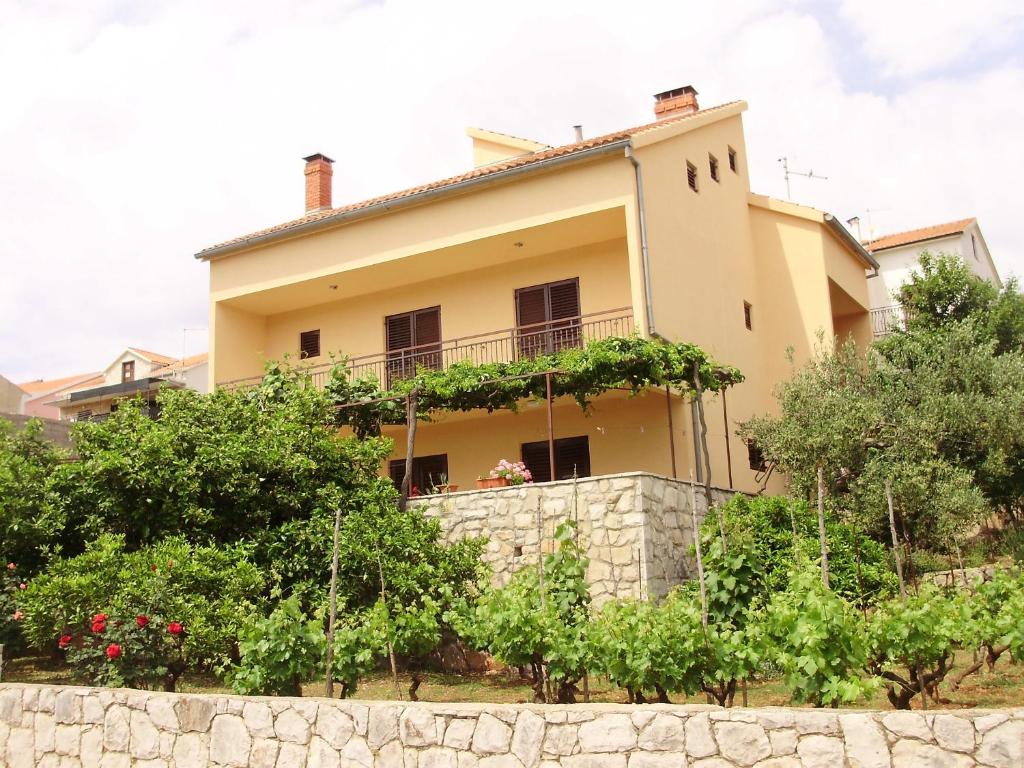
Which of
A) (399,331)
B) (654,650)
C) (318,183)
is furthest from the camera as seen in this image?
(318,183)

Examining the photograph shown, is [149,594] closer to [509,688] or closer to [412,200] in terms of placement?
[509,688]

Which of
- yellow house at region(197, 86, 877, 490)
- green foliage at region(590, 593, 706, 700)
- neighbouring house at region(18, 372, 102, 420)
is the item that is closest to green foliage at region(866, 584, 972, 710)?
green foliage at region(590, 593, 706, 700)

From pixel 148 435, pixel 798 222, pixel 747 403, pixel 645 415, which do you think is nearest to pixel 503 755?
pixel 148 435

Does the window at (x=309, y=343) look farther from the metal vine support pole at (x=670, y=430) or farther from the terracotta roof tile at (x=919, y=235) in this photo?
the terracotta roof tile at (x=919, y=235)

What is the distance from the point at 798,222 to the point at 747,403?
402 cm

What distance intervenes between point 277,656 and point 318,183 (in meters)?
16.0

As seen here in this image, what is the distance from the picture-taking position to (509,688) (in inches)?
391

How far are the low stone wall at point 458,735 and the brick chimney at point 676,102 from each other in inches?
634

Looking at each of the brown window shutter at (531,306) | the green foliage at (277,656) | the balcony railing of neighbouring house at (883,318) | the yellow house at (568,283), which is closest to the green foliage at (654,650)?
the green foliage at (277,656)

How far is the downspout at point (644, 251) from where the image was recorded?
14547mm

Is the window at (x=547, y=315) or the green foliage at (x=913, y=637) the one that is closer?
the green foliage at (x=913, y=637)

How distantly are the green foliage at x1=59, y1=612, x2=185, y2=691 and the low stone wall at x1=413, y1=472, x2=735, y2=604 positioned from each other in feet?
12.8

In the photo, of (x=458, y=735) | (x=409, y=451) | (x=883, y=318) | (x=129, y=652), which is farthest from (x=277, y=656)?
(x=883, y=318)

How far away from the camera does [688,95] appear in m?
20.2
